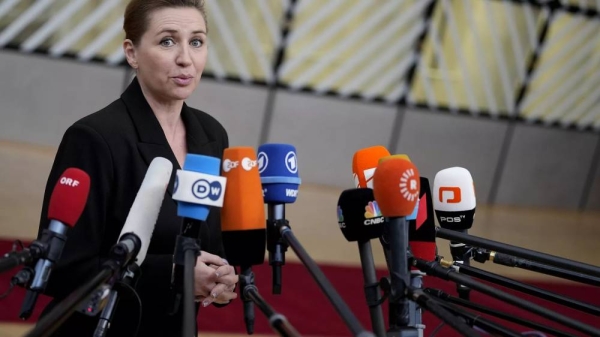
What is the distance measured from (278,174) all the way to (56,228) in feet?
1.49

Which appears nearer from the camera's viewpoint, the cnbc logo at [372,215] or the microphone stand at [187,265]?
the microphone stand at [187,265]

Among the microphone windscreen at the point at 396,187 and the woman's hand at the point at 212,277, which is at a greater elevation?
the microphone windscreen at the point at 396,187

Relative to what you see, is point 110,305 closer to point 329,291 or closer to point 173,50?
point 329,291

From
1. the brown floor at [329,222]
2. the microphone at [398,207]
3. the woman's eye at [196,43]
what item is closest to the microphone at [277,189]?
the microphone at [398,207]

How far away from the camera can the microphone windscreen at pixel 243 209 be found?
1.40m

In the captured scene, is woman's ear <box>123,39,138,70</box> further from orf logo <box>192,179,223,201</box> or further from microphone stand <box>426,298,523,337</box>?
microphone stand <box>426,298,523,337</box>

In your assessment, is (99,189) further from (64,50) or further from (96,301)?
(64,50)

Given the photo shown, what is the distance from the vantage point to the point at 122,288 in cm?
135

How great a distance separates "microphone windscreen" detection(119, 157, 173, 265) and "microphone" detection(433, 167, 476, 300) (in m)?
0.66

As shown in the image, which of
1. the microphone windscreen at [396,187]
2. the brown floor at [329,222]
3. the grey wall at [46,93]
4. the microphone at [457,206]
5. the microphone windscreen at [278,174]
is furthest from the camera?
the grey wall at [46,93]

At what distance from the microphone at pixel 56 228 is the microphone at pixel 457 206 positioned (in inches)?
32.0

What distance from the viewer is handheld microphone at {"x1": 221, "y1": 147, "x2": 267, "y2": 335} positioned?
140 cm

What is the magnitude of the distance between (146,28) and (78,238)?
452mm

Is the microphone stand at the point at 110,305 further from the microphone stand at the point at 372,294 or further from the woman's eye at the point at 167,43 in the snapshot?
the woman's eye at the point at 167,43
